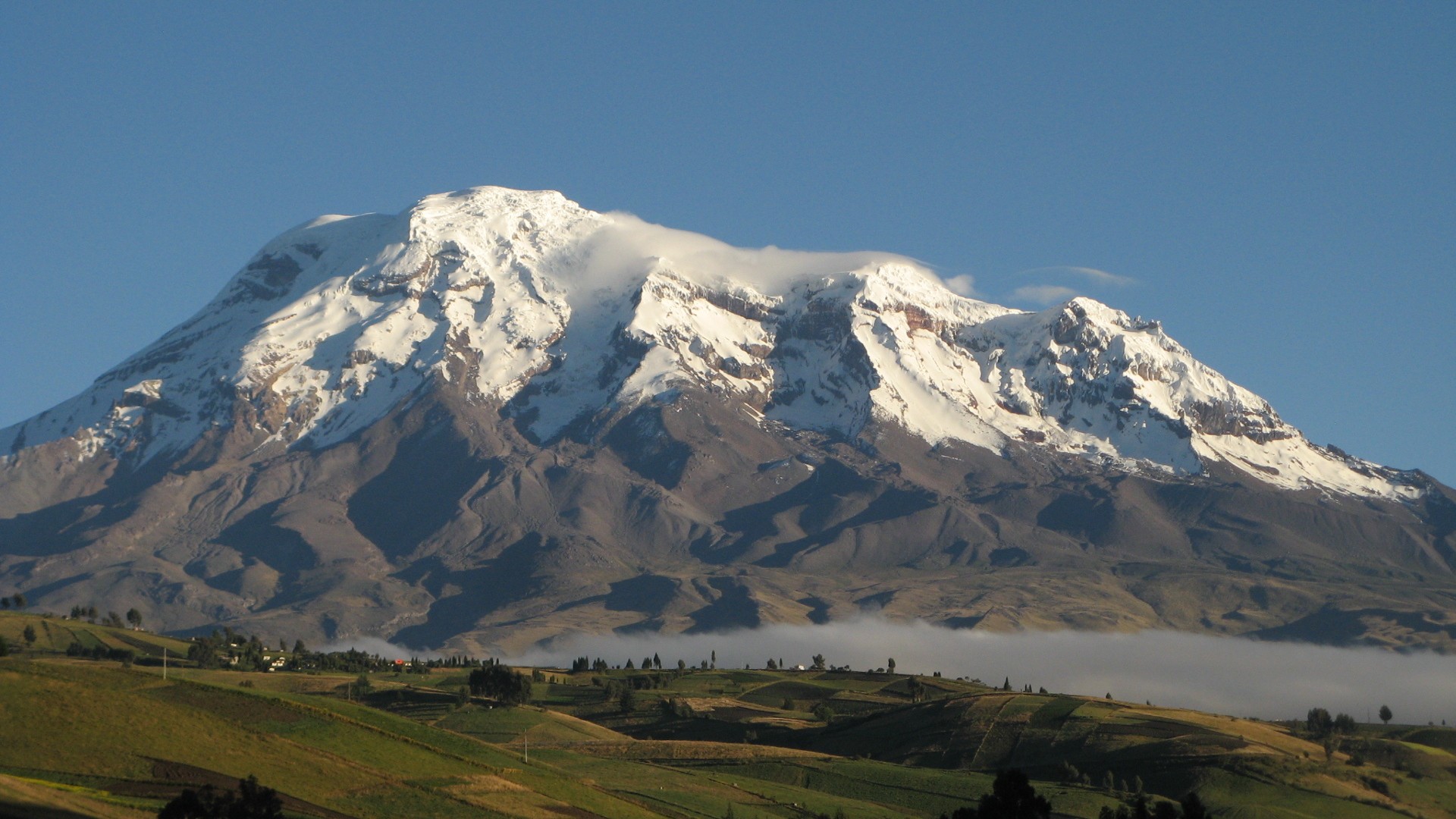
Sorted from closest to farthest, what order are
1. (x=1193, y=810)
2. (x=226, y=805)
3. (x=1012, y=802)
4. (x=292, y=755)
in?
(x=1193, y=810) < (x=226, y=805) < (x=1012, y=802) < (x=292, y=755)

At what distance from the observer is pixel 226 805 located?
132 meters

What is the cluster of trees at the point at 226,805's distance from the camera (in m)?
129

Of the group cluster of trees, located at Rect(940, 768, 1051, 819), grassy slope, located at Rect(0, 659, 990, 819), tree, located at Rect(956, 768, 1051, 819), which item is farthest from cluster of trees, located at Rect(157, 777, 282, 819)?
tree, located at Rect(956, 768, 1051, 819)

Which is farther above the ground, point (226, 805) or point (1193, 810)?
point (1193, 810)

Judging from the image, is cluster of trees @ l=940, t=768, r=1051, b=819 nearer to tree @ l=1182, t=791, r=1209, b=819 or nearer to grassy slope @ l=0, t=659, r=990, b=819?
tree @ l=1182, t=791, r=1209, b=819

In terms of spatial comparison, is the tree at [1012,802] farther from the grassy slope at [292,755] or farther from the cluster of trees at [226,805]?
the cluster of trees at [226,805]

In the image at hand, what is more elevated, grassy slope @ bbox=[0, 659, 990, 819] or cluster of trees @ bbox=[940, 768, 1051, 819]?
cluster of trees @ bbox=[940, 768, 1051, 819]

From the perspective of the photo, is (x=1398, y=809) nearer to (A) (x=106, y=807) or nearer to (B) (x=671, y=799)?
(B) (x=671, y=799)

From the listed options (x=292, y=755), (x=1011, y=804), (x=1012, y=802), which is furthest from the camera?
(x=292, y=755)

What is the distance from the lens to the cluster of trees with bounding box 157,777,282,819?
12900cm

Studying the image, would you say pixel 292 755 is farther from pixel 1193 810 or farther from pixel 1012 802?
pixel 1193 810

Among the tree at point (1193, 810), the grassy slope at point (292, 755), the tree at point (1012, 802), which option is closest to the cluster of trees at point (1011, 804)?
the tree at point (1012, 802)

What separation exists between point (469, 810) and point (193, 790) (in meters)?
30.2

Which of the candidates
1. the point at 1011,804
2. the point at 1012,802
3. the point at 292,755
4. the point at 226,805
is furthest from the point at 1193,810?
the point at 292,755
